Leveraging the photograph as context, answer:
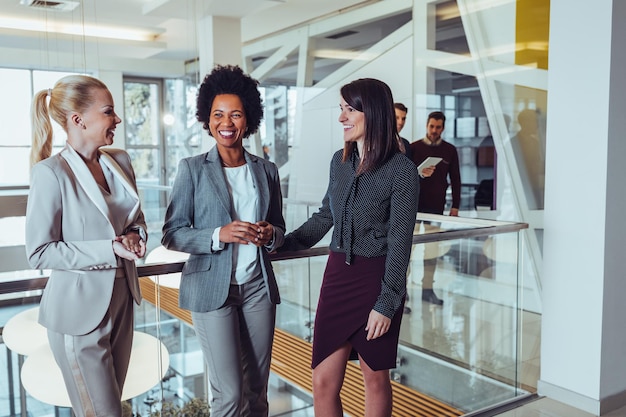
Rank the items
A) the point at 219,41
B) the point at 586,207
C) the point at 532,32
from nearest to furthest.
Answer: the point at 586,207
the point at 532,32
the point at 219,41

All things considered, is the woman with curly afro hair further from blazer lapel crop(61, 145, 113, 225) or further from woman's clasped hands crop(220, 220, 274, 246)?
blazer lapel crop(61, 145, 113, 225)

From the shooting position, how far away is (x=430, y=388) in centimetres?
486

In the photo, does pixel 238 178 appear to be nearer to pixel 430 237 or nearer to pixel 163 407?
pixel 163 407

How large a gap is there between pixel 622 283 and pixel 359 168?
2.24 m

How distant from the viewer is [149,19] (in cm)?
1045

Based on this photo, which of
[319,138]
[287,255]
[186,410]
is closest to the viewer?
[287,255]

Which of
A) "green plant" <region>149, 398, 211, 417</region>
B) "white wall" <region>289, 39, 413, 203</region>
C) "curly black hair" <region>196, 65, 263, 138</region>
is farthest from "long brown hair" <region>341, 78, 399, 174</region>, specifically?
"white wall" <region>289, 39, 413, 203</region>

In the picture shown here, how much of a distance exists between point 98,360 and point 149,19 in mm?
9541

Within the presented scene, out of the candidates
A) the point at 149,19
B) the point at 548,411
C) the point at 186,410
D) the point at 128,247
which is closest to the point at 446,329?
the point at 548,411

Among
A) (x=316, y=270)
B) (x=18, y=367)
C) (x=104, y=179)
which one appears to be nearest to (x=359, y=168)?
(x=104, y=179)

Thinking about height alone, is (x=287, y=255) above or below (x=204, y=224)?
below

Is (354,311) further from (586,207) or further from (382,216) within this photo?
(586,207)

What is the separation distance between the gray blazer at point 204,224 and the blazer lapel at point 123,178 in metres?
0.21

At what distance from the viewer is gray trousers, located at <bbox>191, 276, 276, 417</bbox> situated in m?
2.23
